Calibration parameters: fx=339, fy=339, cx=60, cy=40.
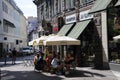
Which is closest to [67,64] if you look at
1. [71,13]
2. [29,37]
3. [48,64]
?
[48,64]

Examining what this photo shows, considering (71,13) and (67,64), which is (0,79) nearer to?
(67,64)

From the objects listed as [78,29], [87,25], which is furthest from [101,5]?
[78,29]

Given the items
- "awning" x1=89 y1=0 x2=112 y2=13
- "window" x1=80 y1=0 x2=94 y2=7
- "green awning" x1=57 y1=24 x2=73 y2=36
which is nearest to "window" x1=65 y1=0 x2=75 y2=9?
"green awning" x1=57 y1=24 x2=73 y2=36

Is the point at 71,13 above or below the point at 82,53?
above

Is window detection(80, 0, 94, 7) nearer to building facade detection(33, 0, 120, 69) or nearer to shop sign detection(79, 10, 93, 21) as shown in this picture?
building facade detection(33, 0, 120, 69)

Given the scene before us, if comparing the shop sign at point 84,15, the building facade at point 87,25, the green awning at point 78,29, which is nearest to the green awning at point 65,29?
the building facade at point 87,25

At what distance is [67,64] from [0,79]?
490cm

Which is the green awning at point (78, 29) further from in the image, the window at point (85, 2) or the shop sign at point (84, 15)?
the window at point (85, 2)

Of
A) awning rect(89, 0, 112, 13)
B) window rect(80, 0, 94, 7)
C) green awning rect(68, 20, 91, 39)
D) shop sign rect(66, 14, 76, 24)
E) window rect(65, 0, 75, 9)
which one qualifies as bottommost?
green awning rect(68, 20, 91, 39)

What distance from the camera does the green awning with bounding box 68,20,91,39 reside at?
27.1m

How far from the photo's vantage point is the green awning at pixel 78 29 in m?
27.1

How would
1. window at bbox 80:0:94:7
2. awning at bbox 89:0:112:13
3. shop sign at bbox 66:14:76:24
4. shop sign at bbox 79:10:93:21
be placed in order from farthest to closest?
shop sign at bbox 66:14:76:24 → shop sign at bbox 79:10:93:21 → window at bbox 80:0:94:7 → awning at bbox 89:0:112:13

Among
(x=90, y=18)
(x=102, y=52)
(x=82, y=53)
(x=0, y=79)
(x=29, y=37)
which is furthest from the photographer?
(x=29, y=37)

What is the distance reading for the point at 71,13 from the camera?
31.8 m
